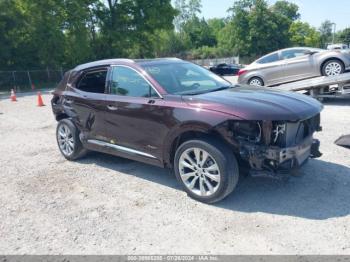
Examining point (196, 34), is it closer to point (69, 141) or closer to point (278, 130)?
point (69, 141)

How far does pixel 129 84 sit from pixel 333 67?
8111 mm

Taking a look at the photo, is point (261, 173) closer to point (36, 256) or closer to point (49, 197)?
point (36, 256)

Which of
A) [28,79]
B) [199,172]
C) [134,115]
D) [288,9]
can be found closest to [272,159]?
[199,172]

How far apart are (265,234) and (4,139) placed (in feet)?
23.4

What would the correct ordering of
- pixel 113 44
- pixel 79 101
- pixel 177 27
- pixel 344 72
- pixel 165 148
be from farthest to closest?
pixel 177 27, pixel 113 44, pixel 344 72, pixel 79 101, pixel 165 148

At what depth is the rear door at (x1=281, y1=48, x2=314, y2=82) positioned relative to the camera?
11.2m

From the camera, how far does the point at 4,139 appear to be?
332 inches

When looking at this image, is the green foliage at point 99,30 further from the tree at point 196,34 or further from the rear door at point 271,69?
the rear door at point 271,69

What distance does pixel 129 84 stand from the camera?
506cm

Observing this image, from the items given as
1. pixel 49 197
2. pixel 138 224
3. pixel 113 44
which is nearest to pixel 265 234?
pixel 138 224

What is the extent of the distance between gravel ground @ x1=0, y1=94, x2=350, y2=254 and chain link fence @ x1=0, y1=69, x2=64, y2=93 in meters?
24.1

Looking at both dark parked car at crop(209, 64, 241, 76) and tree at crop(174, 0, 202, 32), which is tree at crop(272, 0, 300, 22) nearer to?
tree at crop(174, 0, 202, 32)

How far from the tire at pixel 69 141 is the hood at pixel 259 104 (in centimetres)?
256

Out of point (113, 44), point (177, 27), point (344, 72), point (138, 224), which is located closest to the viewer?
point (138, 224)
